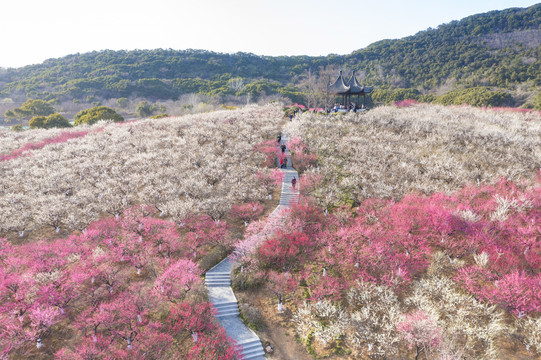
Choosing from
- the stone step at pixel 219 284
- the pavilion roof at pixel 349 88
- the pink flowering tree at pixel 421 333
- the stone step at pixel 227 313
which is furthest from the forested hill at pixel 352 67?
the pink flowering tree at pixel 421 333

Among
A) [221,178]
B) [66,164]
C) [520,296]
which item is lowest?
[520,296]

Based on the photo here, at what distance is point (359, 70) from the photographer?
380ft

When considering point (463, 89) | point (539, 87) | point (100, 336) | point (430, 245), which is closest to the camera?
point (100, 336)

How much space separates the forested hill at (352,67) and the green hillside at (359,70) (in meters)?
0.31

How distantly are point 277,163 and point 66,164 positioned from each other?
103 ft

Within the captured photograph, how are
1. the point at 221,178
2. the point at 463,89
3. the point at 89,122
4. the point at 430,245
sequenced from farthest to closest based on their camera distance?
1. the point at 463,89
2. the point at 89,122
3. the point at 221,178
4. the point at 430,245

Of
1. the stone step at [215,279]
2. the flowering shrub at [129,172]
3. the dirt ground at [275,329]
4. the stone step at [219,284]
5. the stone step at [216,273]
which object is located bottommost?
the dirt ground at [275,329]

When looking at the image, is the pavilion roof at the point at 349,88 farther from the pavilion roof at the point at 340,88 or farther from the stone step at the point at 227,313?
the stone step at the point at 227,313

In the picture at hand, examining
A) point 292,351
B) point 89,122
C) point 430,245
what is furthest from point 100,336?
point 89,122

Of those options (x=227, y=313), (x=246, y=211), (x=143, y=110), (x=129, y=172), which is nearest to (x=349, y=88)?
(x=246, y=211)

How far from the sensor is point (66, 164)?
36469 mm

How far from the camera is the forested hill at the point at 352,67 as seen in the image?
82.8m

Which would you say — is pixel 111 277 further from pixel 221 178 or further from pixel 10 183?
pixel 10 183

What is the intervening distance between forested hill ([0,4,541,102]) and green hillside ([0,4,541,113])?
0.31m
